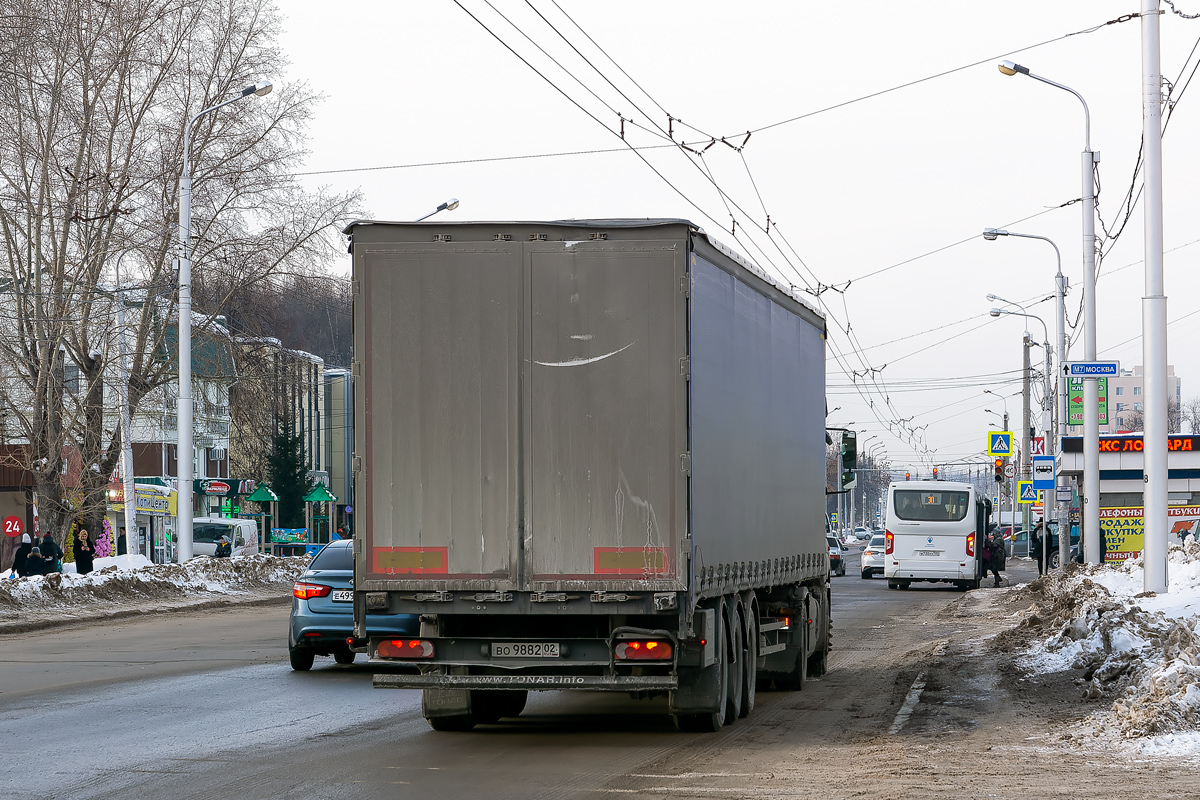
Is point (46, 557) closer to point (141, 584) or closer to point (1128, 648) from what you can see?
point (141, 584)

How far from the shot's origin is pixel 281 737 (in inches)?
441

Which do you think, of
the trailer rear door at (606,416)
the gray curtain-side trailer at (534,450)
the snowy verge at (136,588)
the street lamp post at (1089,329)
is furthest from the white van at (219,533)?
the trailer rear door at (606,416)

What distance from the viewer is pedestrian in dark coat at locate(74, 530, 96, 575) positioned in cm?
3338

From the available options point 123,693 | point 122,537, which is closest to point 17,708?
point 123,693

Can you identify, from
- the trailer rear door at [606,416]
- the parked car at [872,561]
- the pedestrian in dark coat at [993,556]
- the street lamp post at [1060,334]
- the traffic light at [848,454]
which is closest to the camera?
the trailer rear door at [606,416]

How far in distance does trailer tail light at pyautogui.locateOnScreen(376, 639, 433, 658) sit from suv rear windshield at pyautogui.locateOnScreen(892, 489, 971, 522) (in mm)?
33361

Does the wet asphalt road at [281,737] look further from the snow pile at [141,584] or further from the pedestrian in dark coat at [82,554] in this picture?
the pedestrian in dark coat at [82,554]

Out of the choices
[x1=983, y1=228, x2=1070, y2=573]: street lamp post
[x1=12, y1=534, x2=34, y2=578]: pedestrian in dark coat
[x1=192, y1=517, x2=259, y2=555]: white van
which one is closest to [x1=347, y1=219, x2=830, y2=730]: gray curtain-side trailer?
[x1=12, y1=534, x2=34, y2=578]: pedestrian in dark coat

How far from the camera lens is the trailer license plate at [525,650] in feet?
34.4

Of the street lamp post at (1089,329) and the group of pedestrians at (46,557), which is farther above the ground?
the street lamp post at (1089,329)

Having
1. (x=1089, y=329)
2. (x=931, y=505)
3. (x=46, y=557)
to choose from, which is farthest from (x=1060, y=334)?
(x=46, y=557)

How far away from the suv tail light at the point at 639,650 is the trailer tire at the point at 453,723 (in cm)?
174

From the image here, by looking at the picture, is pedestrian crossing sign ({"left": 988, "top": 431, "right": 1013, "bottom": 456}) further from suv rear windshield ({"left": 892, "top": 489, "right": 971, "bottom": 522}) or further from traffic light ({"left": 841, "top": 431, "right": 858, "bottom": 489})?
traffic light ({"left": 841, "top": 431, "right": 858, "bottom": 489})

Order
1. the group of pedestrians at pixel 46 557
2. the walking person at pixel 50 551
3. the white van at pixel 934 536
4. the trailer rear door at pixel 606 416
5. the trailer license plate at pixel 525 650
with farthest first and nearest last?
the white van at pixel 934 536 → the walking person at pixel 50 551 → the group of pedestrians at pixel 46 557 → the trailer license plate at pixel 525 650 → the trailer rear door at pixel 606 416
